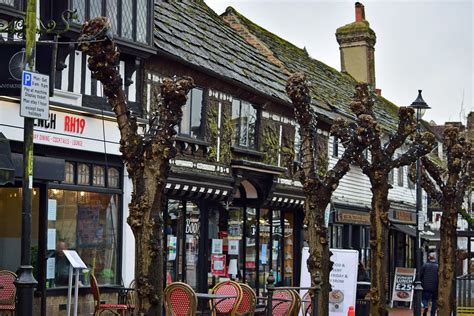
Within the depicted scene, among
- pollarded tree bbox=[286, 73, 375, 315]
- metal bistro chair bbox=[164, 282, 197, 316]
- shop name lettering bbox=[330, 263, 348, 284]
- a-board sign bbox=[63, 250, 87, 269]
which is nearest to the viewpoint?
metal bistro chair bbox=[164, 282, 197, 316]

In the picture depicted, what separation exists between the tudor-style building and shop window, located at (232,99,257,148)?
15.3 feet

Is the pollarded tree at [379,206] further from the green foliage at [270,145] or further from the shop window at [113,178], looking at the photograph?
the green foliage at [270,145]

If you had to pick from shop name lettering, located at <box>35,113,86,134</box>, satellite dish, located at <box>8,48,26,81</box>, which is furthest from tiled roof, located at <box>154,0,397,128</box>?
satellite dish, located at <box>8,48,26,81</box>

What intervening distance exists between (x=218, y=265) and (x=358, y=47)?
915 inches

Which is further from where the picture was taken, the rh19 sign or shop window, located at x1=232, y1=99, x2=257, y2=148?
shop window, located at x1=232, y1=99, x2=257, y2=148

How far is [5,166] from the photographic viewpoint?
13242mm

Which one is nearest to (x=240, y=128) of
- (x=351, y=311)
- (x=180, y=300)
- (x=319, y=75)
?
(x=351, y=311)

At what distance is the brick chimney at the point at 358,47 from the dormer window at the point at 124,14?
1008 inches

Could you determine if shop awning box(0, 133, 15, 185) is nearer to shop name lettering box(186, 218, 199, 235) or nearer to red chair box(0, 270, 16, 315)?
red chair box(0, 270, 16, 315)

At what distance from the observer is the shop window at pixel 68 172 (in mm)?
17392

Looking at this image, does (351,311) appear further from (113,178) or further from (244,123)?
(244,123)

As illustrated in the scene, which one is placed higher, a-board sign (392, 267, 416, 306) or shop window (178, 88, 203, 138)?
shop window (178, 88, 203, 138)

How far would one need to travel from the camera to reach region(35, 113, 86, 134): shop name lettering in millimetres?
16650

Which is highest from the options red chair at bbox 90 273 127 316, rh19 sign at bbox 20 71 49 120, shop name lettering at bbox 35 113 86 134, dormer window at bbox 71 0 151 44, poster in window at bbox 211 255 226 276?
dormer window at bbox 71 0 151 44
